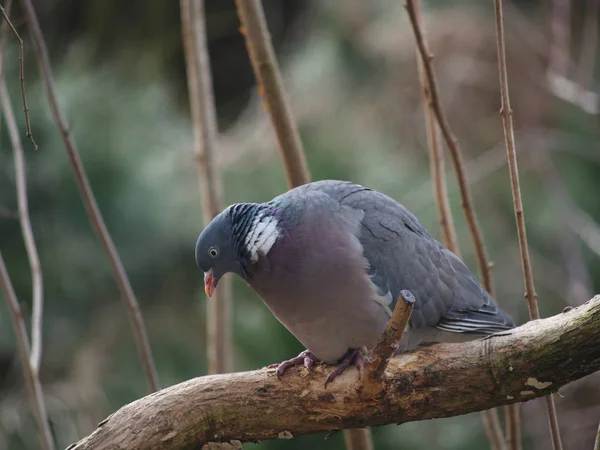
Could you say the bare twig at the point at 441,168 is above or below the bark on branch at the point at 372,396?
above

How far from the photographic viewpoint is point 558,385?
4.66ft

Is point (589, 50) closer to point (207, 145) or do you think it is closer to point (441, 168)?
point (441, 168)

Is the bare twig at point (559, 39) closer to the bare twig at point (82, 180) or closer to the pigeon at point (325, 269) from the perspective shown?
the pigeon at point (325, 269)

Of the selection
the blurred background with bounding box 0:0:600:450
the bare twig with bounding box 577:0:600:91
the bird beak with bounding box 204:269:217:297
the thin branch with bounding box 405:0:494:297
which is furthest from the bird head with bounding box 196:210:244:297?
the bare twig with bounding box 577:0:600:91

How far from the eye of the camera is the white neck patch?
1.81 metres

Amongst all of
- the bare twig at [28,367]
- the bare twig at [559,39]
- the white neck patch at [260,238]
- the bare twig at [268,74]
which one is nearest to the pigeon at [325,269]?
the white neck patch at [260,238]

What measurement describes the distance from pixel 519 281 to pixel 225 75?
2834 millimetres

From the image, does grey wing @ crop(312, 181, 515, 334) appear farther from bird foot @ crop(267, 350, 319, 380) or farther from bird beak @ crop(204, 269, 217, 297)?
bird beak @ crop(204, 269, 217, 297)

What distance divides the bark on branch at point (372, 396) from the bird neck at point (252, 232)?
29cm

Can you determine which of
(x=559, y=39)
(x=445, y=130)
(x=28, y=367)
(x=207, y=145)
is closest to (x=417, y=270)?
(x=445, y=130)

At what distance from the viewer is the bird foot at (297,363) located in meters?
1.73

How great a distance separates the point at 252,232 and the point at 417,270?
1.52 feet

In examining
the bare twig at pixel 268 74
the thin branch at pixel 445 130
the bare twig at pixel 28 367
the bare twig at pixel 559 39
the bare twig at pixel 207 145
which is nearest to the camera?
the thin branch at pixel 445 130

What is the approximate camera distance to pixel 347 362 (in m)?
1.76
